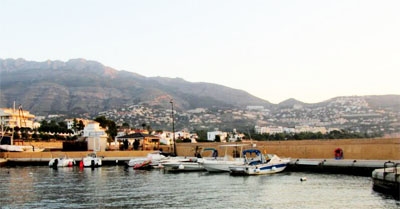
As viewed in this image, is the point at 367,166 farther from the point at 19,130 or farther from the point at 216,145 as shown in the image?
the point at 19,130

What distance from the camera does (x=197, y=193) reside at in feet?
105

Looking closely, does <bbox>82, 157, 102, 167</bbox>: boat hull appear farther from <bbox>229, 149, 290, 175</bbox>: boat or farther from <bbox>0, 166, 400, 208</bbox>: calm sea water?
<bbox>229, 149, 290, 175</bbox>: boat

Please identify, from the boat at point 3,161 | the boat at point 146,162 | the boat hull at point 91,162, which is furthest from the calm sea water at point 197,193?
the boat at point 3,161

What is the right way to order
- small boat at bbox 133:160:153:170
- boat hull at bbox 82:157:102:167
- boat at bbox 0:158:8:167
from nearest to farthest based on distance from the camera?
small boat at bbox 133:160:153:170 → boat hull at bbox 82:157:102:167 → boat at bbox 0:158:8:167

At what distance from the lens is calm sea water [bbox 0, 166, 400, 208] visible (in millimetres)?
27203

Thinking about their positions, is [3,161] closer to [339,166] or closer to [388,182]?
[339,166]

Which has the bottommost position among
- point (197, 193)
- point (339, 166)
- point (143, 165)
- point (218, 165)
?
point (197, 193)

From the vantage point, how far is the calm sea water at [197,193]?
2720cm

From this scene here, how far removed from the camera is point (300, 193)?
31.5 metres

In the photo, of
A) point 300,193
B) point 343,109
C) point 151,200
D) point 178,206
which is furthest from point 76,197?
point 343,109

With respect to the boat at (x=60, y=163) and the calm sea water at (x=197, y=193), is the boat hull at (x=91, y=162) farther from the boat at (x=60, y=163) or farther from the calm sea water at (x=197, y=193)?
the calm sea water at (x=197, y=193)

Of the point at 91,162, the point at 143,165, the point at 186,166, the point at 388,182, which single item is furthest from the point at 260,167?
the point at 91,162

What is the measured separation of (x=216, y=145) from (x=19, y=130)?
196 feet

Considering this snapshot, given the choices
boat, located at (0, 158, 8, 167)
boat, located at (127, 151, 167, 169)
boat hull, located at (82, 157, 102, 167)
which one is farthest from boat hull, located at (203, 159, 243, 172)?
boat, located at (0, 158, 8, 167)
